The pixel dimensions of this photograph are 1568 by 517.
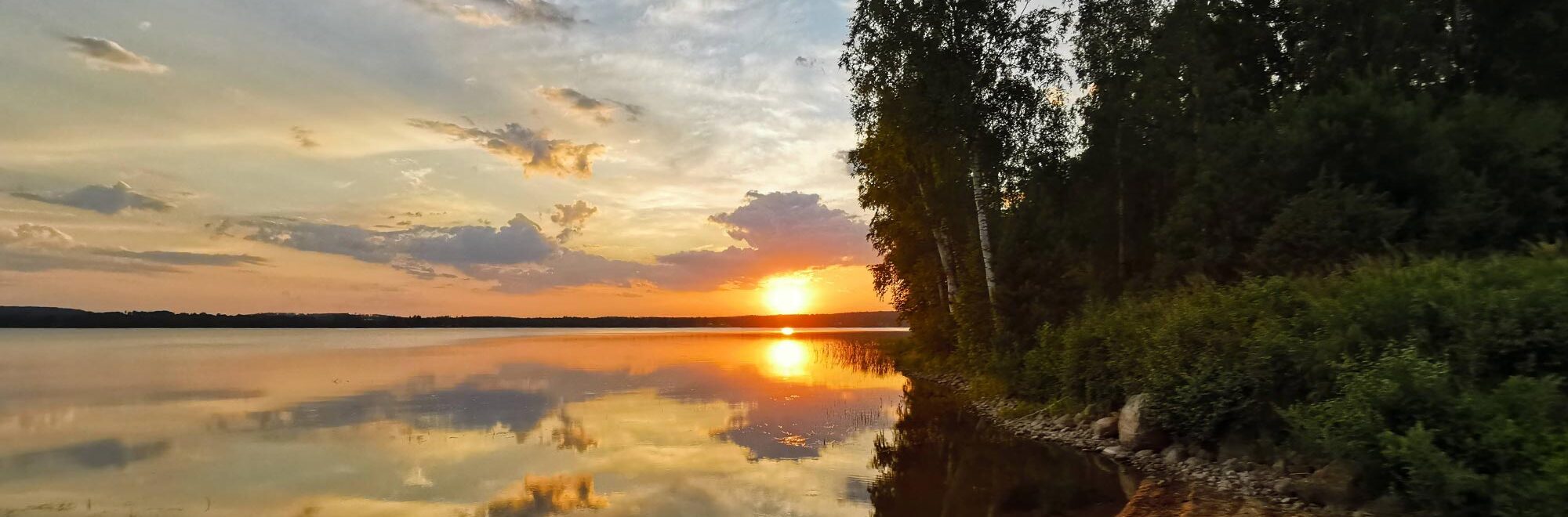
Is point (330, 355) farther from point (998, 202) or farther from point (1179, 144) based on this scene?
point (1179, 144)

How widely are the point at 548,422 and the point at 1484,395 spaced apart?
762 inches

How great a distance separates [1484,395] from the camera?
863 centimetres

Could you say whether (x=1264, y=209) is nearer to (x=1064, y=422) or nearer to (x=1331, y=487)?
(x=1064, y=422)

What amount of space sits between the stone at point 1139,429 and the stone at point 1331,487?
374 cm

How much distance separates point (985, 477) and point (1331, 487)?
523 cm

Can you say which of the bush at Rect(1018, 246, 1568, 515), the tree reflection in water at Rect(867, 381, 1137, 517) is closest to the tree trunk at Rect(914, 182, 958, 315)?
the tree reflection in water at Rect(867, 381, 1137, 517)

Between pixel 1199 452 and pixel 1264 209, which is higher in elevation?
pixel 1264 209

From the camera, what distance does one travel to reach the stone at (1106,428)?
53.1 ft

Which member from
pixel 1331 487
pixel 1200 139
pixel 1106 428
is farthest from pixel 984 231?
pixel 1331 487

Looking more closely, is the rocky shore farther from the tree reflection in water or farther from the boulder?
the tree reflection in water

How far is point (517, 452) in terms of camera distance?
16172 millimetres

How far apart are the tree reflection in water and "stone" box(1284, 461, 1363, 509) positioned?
94.7 inches

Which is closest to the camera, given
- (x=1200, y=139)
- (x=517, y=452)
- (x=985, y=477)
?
(x=985, y=477)

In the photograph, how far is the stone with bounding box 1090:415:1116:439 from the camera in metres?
16.2
